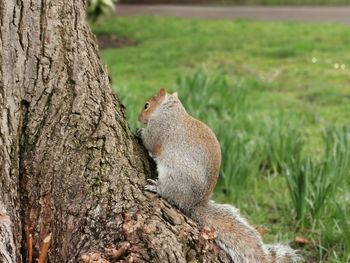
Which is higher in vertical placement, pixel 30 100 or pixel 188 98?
pixel 30 100

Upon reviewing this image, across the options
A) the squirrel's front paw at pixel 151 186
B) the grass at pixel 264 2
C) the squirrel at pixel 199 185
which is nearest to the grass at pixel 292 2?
the grass at pixel 264 2

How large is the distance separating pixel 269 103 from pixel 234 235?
4469mm

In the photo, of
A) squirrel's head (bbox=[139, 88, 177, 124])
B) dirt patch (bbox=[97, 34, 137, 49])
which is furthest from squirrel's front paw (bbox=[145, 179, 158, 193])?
→ dirt patch (bbox=[97, 34, 137, 49])

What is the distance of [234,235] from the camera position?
316 cm

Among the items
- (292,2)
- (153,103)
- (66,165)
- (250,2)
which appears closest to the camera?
(66,165)

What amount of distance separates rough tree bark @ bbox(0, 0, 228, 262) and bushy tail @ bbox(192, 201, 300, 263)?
0.06m

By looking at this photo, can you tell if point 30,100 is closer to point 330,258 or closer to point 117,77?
point 330,258

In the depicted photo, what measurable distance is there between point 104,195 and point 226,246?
0.56 meters

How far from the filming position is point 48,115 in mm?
3037

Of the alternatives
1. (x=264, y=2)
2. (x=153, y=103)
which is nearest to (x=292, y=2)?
(x=264, y=2)

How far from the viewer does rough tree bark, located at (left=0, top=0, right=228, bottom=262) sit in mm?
2877

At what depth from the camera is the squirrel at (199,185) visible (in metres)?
3.14

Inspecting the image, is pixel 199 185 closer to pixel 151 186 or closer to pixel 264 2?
pixel 151 186

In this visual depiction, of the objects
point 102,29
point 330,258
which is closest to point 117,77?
point 102,29
